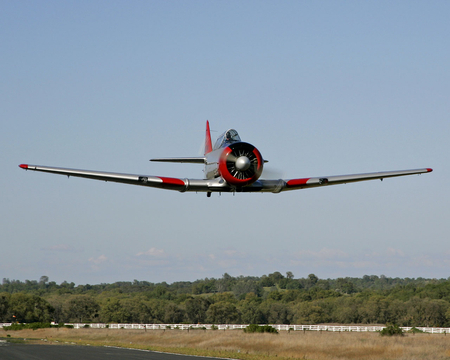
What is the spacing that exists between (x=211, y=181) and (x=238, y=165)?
2.03 metres

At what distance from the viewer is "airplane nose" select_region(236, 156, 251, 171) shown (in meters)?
27.5

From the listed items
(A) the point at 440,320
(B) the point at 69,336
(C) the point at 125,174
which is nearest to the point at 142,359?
(C) the point at 125,174

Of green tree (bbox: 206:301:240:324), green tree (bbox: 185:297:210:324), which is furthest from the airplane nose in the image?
green tree (bbox: 185:297:210:324)

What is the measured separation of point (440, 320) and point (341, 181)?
3583 inches

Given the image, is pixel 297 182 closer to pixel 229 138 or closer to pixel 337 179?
pixel 337 179

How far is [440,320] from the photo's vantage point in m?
110

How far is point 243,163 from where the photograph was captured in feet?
90.3

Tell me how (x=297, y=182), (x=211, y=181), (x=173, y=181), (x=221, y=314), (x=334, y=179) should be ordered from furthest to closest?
(x=221, y=314) → (x=334, y=179) → (x=297, y=182) → (x=211, y=181) → (x=173, y=181)

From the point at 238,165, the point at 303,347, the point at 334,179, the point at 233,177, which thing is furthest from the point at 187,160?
the point at 303,347

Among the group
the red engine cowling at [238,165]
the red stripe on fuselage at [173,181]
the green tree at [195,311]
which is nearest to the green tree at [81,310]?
the green tree at [195,311]

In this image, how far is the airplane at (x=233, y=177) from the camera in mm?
27672

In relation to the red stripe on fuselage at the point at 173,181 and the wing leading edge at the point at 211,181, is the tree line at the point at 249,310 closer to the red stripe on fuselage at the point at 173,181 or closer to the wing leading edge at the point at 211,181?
the wing leading edge at the point at 211,181

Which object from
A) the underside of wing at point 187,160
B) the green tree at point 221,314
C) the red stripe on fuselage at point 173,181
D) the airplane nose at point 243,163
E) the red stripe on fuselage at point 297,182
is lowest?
the green tree at point 221,314

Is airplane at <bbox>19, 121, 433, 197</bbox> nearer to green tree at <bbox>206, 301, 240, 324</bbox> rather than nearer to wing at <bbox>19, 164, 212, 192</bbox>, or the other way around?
→ wing at <bbox>19, 164, 212, 192</bbox>
